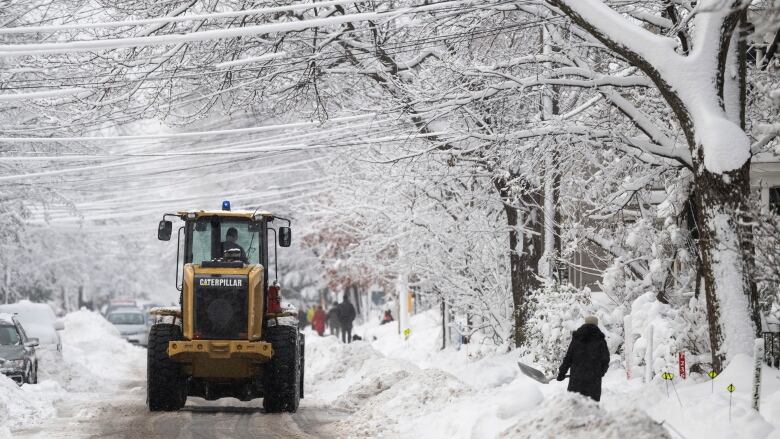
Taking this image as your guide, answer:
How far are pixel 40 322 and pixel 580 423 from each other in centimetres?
2116

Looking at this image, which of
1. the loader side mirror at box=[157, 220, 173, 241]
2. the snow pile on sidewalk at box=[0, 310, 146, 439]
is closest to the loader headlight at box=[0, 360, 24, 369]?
the snow pile on sidewalk at box=[0, 310, 146, 439]

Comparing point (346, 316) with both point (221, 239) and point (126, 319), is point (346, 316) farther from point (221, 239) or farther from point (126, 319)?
point (221, 239)

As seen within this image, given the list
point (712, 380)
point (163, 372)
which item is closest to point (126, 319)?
point (163, 372)

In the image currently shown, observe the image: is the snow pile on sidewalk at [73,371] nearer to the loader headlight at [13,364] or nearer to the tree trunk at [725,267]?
the loader headlight at [13,364]

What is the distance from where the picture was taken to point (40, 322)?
29391 millimetres

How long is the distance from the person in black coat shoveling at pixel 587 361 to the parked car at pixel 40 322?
16.9 m

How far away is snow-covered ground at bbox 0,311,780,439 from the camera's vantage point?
435 inches

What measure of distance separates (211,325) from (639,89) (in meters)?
7.11

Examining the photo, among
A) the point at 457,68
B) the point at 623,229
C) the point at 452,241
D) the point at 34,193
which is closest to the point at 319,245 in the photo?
the point at 34,193

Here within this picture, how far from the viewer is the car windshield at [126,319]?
4938 cm

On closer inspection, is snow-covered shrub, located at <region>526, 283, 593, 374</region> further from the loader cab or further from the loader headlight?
the loader headlight

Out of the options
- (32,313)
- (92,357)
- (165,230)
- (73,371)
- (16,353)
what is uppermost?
(165,230)

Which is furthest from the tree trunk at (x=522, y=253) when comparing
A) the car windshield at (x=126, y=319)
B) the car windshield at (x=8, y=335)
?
the car windshield at (x=126, y=319)

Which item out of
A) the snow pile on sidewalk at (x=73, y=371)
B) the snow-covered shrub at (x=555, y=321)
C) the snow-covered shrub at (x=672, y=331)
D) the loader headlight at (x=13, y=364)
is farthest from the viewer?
the loader headlight at (x=13, y=364)
